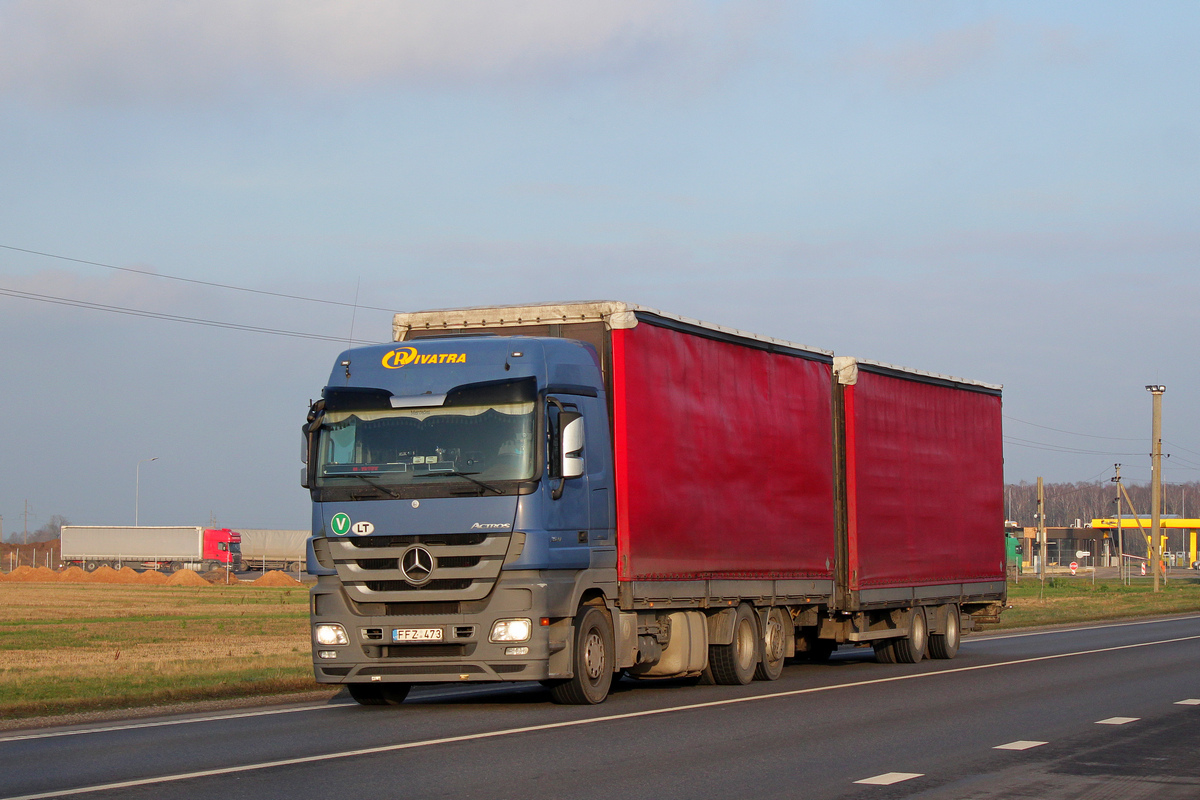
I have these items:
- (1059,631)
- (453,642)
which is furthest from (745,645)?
(1059,631)

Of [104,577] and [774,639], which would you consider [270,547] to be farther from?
[774,639]

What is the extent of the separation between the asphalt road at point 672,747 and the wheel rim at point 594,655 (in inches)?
17.5

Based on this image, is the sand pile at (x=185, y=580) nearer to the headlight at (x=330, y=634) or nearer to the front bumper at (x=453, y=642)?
the headlight at (x=330, y=634)

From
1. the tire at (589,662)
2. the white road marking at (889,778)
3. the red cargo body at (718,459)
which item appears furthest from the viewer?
the red cargo body at (718,459)

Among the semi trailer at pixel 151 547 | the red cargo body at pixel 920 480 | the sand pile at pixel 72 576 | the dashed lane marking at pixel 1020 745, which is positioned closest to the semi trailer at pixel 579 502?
the red cargo body at pixel 920 480

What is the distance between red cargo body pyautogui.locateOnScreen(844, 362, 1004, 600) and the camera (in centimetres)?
2092

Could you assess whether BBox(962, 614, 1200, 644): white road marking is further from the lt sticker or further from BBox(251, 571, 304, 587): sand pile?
BBox(251, 571, 304, 587): sand pile

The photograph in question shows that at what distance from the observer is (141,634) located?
3338 cm

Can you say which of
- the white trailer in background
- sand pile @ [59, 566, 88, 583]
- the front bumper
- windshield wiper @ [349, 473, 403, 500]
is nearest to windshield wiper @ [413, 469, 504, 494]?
windshield wiper @ [349, 473, 403, 500]

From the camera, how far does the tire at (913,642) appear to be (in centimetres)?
2245

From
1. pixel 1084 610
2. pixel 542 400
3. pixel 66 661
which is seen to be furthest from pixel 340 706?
pixel 1084 610

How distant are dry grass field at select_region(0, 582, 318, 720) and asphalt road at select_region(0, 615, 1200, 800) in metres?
2.53

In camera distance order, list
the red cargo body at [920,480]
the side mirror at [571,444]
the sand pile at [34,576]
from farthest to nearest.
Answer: the sand pile at [34,576] < the red cargo body at [920,480] < the side mirror at [571,444]

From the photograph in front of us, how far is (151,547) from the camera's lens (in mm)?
107312
